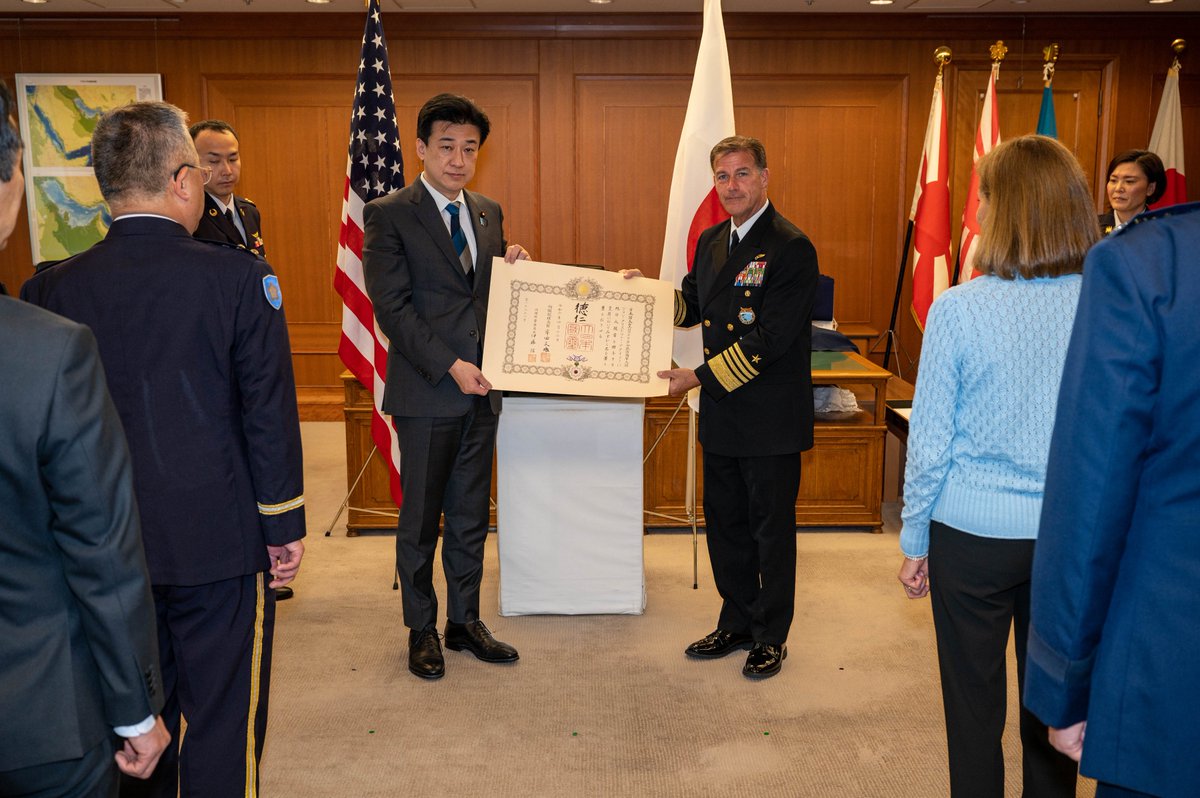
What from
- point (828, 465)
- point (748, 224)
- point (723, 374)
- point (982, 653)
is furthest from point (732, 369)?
point (828, 465)

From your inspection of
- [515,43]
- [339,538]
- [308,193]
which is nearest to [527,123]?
[515,43]

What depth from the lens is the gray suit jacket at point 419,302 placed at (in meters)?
3.06

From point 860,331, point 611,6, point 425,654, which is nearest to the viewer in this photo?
point 425,654

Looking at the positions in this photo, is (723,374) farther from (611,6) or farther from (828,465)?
(611,6)

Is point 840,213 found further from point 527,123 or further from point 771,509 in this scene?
point 771,509

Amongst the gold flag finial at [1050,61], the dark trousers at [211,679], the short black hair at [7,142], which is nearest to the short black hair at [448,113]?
the dark trousers at [211,679]

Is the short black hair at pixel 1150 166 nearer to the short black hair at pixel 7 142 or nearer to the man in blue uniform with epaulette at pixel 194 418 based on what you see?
the man in blue uniform with epaulette at pixel 194 418

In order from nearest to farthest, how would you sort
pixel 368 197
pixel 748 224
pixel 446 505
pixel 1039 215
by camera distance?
1. pixel 1039 215
2. pixel 748 224
3. pixel 446 505
4. pixel 368 197

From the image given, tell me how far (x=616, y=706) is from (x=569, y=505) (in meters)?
0.83

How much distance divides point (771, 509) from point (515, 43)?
499 cm

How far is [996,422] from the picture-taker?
6.12 feet

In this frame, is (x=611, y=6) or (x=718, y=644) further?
(x=611, y=6)

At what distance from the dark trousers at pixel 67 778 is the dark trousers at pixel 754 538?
7.05 feet

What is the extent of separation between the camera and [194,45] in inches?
279
